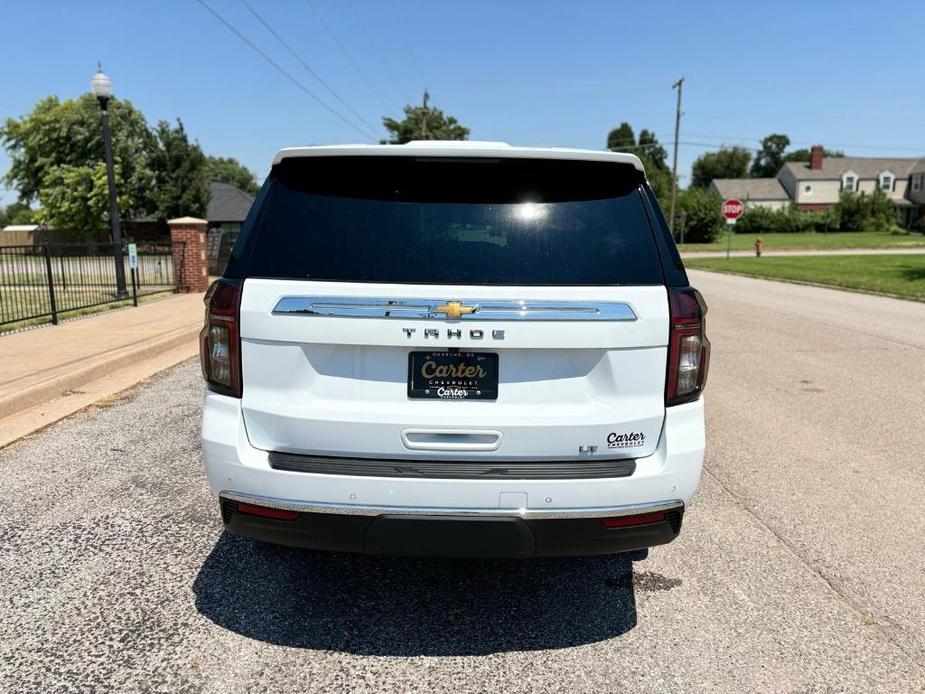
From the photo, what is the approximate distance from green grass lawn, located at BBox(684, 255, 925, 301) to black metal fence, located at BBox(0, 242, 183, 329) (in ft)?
59.4

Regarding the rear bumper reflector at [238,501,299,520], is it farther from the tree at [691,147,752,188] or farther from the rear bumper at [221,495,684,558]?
the tree at [691,147,752,188]

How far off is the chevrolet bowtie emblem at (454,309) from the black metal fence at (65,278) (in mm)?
10349

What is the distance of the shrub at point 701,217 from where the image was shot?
202 ft

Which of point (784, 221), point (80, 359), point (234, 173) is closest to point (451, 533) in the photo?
point (80, 359)

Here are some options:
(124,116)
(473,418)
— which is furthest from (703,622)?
(124,116)

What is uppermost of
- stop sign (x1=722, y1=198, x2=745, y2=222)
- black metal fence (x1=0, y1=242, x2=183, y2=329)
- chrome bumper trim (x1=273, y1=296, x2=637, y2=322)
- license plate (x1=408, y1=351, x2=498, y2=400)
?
stop sign (x1=722, y1=198, x2=745, y2=222)

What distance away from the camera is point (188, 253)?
17875mm

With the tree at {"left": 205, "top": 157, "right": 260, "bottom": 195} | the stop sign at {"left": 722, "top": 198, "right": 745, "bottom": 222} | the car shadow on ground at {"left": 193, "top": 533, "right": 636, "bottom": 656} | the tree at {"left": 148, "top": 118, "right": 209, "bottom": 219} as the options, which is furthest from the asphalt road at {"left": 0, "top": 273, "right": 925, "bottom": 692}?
the tree at {"left": 205, "top": 157, "right": 260, "bottom": 195}

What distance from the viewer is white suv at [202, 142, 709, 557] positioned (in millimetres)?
2711

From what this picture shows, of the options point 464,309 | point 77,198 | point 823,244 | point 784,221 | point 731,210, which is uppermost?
point 77,198

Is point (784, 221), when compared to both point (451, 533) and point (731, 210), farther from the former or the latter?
point (451, 533)

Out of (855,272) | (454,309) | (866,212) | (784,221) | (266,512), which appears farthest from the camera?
(784,221)

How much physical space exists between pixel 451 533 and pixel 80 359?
7533 millimetres

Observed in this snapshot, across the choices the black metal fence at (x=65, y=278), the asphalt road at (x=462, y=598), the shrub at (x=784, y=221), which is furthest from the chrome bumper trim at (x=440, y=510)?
the shrub at (x=784, y=221)
